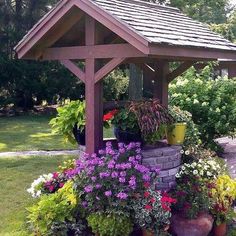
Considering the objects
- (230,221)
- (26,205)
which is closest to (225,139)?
(230,221)

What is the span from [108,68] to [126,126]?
79cm

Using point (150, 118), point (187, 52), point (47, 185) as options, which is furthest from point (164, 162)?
point (47, 185)

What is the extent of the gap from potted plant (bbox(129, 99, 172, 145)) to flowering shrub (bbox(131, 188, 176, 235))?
821mm

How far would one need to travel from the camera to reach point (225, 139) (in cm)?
1066

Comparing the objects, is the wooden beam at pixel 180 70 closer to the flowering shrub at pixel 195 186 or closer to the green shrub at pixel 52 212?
the flowering shrub at pixel 195 186

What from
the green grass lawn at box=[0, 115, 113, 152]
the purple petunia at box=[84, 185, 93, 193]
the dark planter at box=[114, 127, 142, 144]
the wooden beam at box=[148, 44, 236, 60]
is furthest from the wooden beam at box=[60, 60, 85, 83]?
the green grass lawn at box=[0, 115, 113, 152]

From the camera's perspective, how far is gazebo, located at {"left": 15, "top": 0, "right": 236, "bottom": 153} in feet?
14.2

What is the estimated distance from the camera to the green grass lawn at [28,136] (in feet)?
32.0

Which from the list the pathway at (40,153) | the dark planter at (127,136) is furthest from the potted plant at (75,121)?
the pathway at (40,153)

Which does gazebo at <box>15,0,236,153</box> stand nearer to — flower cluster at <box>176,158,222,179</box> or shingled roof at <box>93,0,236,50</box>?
shingled roof at <box>93,0,236,50</box>

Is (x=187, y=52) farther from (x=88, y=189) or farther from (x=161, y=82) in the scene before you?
(x=88, y=189)

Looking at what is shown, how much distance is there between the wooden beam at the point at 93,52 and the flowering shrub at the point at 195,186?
1740 millimetres

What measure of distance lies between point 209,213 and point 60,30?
2912 millimetres

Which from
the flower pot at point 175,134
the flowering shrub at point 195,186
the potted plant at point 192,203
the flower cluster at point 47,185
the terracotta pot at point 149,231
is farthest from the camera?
the flower pot at point 175,134
